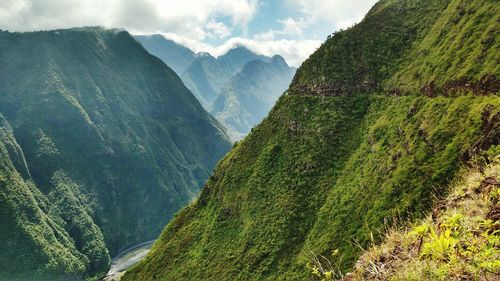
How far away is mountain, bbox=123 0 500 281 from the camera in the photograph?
283ft

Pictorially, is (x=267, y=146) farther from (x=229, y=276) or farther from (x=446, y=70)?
(x=446, y=70)

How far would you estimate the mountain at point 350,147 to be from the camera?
86.3 m

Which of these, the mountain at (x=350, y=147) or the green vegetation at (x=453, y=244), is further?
the mountain at (x=350, y=147)

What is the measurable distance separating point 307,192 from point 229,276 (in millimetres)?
30377

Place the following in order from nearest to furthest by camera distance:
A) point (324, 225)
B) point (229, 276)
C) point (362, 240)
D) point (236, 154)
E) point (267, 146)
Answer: point (362, 240)
point (324, 225)
point (229, 276)
point (267, 146)
point (236, 154)

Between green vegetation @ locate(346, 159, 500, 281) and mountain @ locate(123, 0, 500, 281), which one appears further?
mountain @ locate(123, 0, 500, 281)

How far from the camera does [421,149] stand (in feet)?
294

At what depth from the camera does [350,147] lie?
388ft

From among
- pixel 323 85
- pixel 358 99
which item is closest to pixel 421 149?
pixel 358 99

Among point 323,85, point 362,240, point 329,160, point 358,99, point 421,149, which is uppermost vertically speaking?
point 323,85

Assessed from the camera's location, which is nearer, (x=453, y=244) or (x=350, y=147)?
(x=453, y=244)

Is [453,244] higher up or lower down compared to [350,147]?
higher up

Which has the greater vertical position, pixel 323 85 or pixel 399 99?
pixel 323 85

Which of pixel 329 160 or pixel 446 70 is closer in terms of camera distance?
pixel 446 70
